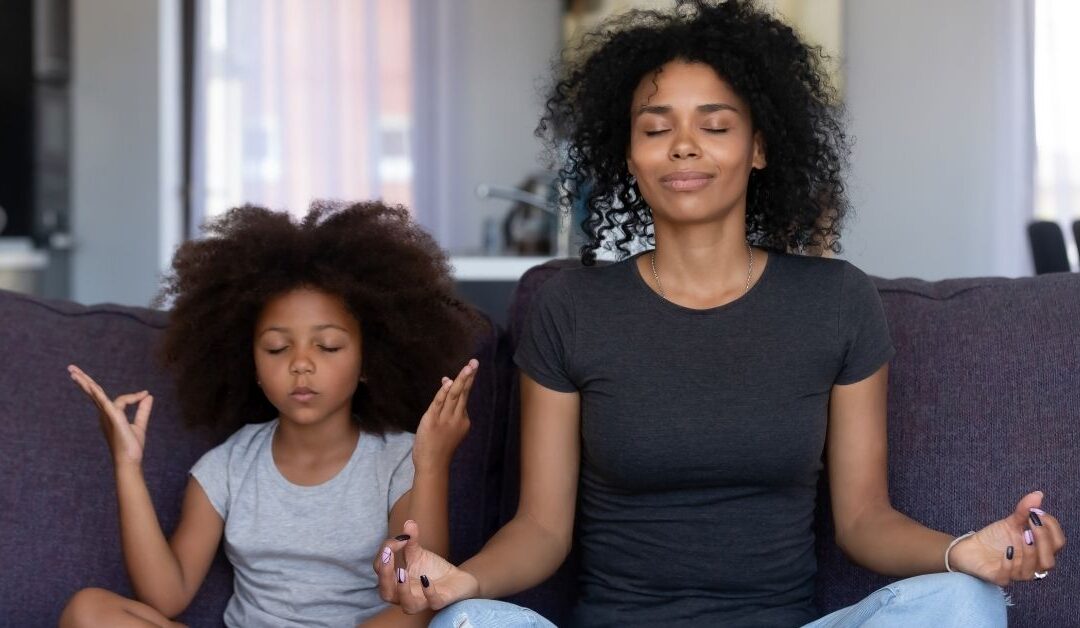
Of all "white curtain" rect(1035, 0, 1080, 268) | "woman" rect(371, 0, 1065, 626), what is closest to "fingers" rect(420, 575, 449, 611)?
"woman" rect(371, 0, 1065, 626)

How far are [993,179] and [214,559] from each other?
304 cm

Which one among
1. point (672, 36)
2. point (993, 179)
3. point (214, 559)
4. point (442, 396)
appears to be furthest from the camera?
point (993, 179)

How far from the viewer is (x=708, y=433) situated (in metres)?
1.63

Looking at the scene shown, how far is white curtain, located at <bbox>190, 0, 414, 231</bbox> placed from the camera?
565 cm

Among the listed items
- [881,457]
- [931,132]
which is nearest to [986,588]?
[881,457]

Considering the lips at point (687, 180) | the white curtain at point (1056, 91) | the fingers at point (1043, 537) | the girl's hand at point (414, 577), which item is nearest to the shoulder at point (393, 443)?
the girl's hand at point (414, 577)

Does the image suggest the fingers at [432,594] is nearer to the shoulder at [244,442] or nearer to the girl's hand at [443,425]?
the girl's hand at [443,425]

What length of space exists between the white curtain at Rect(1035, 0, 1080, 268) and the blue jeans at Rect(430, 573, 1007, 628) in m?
3.14

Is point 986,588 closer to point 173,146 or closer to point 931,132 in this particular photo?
point 931,132

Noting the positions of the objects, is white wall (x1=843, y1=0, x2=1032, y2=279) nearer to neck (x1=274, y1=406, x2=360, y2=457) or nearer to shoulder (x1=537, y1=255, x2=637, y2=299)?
shoulder (x1=537, y1=255, x2=637, y2=299)

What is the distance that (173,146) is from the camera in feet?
16.9

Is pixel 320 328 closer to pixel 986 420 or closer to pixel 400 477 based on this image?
pixel 400 477

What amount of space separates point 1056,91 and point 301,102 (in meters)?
3.25

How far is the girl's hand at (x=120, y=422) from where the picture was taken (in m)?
1.66
